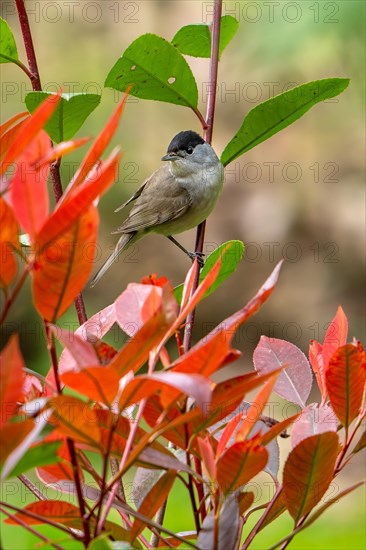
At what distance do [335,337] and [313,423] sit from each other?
8 centimetres

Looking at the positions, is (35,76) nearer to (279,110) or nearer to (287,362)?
(279,110)

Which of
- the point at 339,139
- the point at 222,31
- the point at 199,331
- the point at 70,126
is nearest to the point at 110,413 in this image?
the point at 70,126

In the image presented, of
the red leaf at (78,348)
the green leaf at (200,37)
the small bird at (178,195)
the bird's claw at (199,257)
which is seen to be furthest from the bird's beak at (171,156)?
the red leaf at (78,348)

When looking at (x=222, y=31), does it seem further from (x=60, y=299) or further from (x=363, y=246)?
(x=363, y=246)

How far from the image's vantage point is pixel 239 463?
0.48m

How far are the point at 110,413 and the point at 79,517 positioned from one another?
10 cm

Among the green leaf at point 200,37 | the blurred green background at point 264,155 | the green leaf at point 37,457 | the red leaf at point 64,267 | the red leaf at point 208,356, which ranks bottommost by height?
the blurred green background at point 264,155

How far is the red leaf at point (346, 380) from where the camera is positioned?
0.54 meters

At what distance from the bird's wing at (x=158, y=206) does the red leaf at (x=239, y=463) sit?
171 centimetres

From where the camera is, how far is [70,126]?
0.87 metres

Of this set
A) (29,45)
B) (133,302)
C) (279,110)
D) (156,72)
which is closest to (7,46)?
(29,45)

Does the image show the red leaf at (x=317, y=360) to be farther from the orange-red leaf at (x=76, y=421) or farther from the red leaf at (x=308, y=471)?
the orange-red leaf at (x=76, y=421)

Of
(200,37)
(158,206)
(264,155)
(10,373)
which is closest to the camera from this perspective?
(10,373)

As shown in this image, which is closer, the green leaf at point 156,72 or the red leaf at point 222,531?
the red leaf at point 222,531
